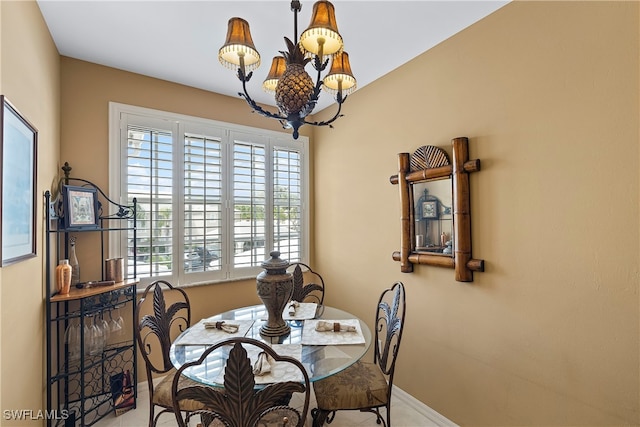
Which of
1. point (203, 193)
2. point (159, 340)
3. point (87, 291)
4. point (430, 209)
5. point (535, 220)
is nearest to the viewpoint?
point (535, 220)

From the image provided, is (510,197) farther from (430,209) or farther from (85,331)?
(85,331)

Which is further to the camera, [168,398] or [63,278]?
[63,278]

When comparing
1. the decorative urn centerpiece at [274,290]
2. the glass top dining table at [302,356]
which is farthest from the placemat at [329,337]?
the decorative urn centerpiece at [274,290]

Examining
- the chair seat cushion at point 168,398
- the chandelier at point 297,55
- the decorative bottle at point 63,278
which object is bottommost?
the chair seat cushion at point 168,398

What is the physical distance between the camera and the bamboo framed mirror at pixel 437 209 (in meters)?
2.01

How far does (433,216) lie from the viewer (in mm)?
2260

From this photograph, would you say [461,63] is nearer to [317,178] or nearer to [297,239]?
[317,178]

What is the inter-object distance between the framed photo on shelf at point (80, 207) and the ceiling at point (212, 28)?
1087 mm

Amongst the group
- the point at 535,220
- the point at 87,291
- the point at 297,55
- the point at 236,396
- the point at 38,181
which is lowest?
the point at 236,396

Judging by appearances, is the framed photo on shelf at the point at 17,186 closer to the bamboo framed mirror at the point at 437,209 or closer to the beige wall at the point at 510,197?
the beige wall at the point at 510,197

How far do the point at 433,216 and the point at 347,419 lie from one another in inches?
65.2

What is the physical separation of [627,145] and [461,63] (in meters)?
1.10

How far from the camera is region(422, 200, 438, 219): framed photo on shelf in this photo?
2.24 m

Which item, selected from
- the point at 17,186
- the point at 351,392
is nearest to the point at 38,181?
the point at 17,186
